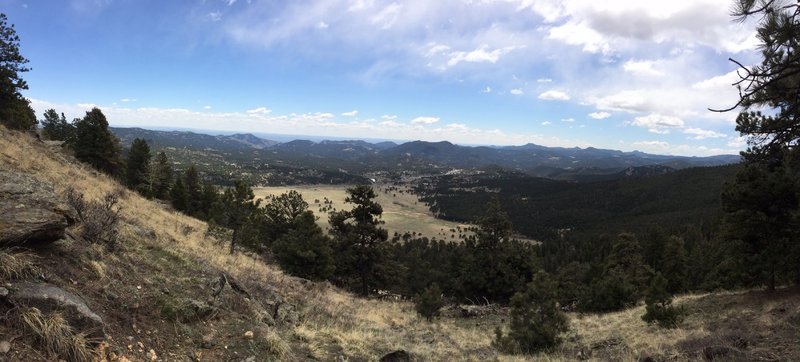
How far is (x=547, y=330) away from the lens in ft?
43.0

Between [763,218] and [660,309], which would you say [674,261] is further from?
[660,309]

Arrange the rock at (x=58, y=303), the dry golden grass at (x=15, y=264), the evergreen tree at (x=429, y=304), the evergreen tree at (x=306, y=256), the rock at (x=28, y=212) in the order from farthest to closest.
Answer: the evergreen tree at (x=306, y=256)
the evergreen tree at (x=429, y=304)
the rock at (x=28, y=212)
the dry golden grass at (x=15, y=264)
the rock at (x=58, y=303)

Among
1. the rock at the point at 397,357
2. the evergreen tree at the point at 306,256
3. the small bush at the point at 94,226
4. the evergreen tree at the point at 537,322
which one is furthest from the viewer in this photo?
the evergreen tree at the point at 306,256

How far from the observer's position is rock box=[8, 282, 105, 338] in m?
5.33

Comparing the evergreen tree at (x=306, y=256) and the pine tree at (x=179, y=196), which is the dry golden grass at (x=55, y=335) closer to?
the evergreen tree at (x=306, y=256)

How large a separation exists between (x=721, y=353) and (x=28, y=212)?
13.9 metres

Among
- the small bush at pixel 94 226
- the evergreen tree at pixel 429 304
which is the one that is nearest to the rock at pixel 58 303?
the small bush at pixel 94 226

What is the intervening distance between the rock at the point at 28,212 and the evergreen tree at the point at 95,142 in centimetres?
3882

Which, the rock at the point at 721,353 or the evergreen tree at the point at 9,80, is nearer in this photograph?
the rock at the point at 721,353

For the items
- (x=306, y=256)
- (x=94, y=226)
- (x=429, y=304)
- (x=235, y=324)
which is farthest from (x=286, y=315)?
(x=306, y=256)

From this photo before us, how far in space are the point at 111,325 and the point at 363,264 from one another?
1041 inches

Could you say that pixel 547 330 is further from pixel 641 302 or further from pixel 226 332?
pixel 641 302

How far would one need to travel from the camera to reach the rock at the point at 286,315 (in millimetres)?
10554

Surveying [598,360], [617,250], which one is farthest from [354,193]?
[617,250]
